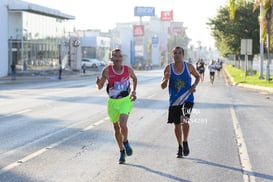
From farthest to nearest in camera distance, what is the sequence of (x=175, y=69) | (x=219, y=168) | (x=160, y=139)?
(x=160, y=139) → (x=175, y=69) → (x=219, y=168)

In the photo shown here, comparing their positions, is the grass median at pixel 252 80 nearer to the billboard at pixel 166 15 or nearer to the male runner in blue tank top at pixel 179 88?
the male runner in blue tank top at pixel 179 88

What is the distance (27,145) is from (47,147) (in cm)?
47

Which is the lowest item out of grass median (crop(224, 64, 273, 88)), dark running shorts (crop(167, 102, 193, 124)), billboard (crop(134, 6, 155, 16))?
grass median (crop(224, 64, 273, 88))

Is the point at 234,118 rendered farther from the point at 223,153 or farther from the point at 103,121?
the point at 223,153

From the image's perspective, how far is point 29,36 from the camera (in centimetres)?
5428

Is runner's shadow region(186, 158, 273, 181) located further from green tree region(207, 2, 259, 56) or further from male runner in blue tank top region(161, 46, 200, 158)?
green tree region(207, 2, 259, 56)

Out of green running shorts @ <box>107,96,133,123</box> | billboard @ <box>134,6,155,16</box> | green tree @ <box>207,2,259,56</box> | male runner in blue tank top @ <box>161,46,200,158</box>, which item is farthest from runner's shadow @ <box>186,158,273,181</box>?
billboard @ <box>134,6,155,16</box>

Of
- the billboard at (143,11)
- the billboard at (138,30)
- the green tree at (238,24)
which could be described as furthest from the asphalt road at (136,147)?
the billboard at (143,11)

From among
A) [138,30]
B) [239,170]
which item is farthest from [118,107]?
[138,30]

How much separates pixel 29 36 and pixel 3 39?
17.3 feet

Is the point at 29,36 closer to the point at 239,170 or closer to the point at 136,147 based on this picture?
the point at 136,147

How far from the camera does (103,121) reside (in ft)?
47.4

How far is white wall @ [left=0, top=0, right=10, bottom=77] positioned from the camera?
48906 mm

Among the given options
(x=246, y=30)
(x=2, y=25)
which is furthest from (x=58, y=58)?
(x=246, y=30)
